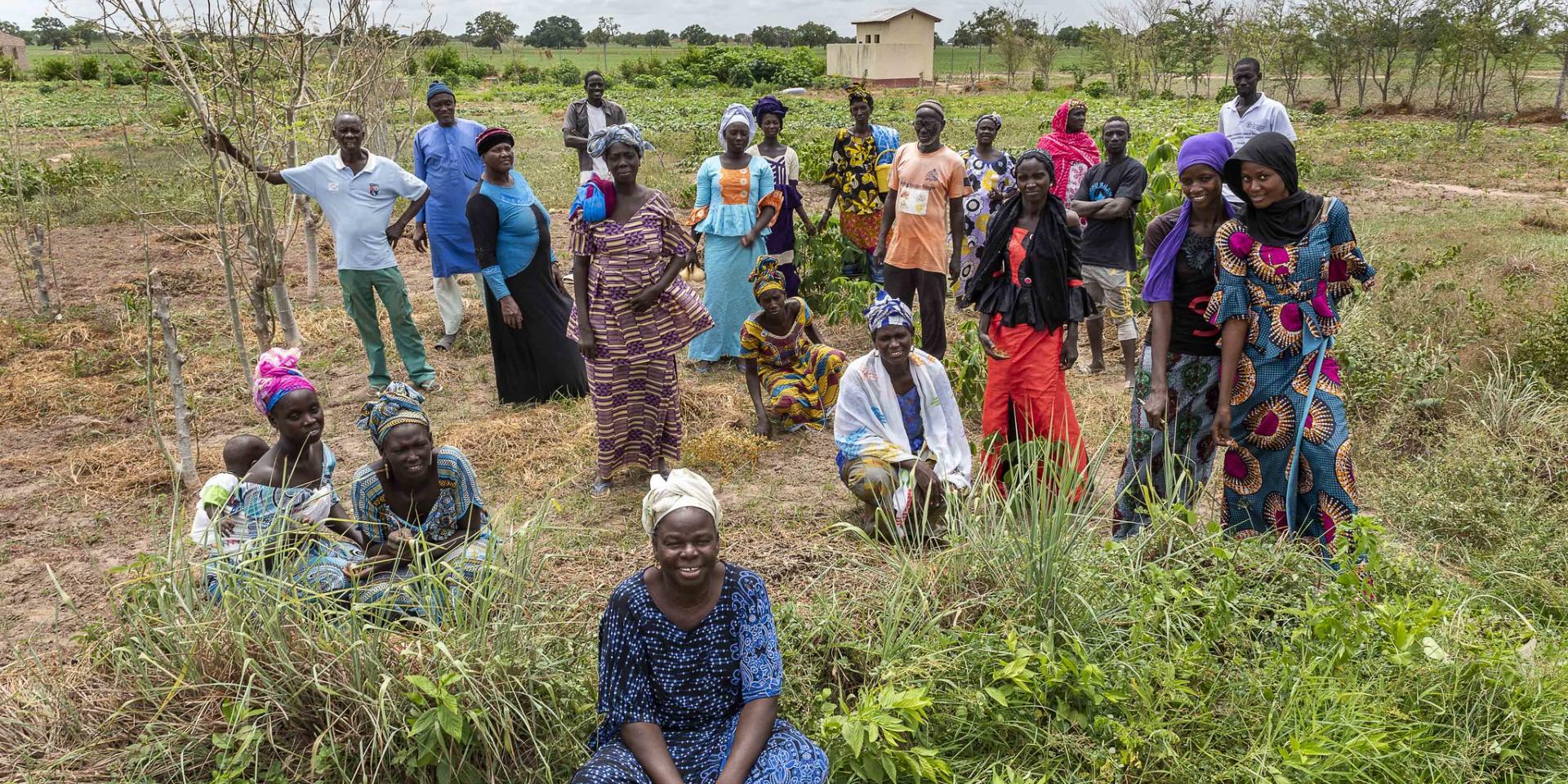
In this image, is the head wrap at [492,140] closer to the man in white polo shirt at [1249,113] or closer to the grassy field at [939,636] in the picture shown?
the grassy field at [939,636]

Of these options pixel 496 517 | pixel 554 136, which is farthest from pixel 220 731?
pixel 554 136

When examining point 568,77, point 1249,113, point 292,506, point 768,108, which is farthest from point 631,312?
point 568,77

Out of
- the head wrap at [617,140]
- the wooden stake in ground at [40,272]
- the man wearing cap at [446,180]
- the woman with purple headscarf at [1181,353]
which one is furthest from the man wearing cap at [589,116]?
the woman with purple headscarf at [1181,353]

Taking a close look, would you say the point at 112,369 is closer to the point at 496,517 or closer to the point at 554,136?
the point at 496,517

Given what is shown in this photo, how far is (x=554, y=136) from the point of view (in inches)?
826

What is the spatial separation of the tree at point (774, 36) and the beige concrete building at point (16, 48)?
48.2 metres

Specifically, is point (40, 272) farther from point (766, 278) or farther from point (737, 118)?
point (766, 278)

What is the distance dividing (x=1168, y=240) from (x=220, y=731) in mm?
3410

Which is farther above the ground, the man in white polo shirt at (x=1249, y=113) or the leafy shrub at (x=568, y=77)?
the leafy shrub at (x=568, y=77)

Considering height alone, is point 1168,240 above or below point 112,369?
above

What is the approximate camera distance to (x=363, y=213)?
5.93 m

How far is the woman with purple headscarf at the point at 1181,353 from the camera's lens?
357cm

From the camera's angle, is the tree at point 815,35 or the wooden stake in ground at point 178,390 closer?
the wooden stake in ground at point 178,390

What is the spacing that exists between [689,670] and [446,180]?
521cm
